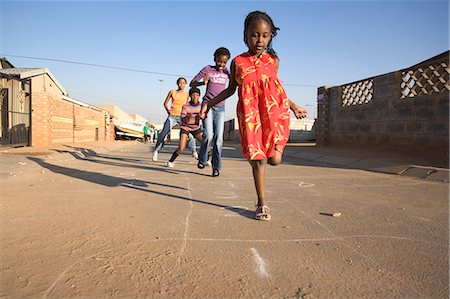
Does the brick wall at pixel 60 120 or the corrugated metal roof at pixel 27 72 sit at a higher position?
the corrugated metal roof at pixel 27 72

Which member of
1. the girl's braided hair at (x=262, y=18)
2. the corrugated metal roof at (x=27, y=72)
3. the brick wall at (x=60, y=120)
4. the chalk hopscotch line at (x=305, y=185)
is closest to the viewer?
the girl's braided hair at (x=262, y=18)

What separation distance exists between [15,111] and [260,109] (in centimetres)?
939

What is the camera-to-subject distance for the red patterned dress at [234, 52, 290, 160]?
244 cm

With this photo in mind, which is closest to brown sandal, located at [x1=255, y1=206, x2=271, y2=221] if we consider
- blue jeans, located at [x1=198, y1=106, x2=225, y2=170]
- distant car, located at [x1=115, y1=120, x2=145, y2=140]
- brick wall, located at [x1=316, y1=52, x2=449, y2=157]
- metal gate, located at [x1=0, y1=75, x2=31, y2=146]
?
blue jeans, located at [x1=198, y1=106, x2=225, y2=170]

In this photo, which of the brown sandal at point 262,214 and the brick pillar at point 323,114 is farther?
the brick pillar at point 323,114

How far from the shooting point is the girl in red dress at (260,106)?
2441 mm

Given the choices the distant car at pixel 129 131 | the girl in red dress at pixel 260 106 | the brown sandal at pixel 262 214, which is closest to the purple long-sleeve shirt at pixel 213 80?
the girl in red dress at pixel 260 106

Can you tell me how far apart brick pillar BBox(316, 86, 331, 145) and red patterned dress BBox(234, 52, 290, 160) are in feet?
31.8

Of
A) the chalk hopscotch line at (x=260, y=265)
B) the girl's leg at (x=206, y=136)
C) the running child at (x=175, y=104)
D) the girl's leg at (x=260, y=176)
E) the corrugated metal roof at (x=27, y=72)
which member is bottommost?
the chalk hopscotch line at (x=260, y=265)

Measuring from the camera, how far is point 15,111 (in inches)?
359

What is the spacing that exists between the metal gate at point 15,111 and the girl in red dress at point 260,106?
8051 millimetres

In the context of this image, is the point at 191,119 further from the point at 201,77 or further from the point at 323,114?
the point at 323,114

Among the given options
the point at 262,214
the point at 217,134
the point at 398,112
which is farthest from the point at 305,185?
the point at 398,112

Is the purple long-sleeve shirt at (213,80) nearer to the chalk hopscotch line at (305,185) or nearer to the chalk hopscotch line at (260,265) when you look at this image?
the chalk hopscotch line at (305,185)
